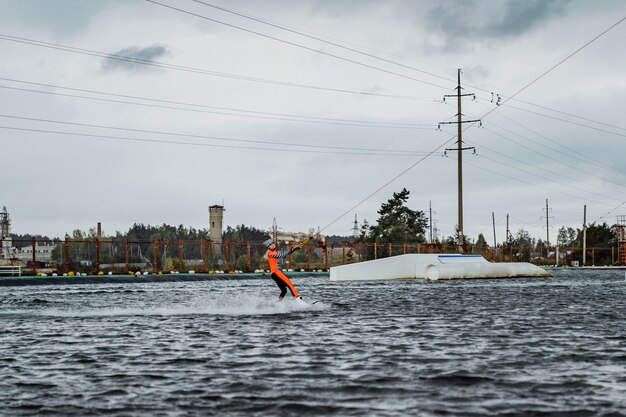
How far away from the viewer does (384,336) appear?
53.8ft

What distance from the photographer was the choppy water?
9.50m

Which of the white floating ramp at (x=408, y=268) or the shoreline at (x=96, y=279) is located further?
the white floating ramp at (x=408, y=268)

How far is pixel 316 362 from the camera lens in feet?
41.8

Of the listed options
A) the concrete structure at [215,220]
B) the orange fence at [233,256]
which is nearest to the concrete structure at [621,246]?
the orange fence at [233,256]

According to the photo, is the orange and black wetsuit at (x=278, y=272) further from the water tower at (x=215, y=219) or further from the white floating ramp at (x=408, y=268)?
the water tower at (x=215, y=219)

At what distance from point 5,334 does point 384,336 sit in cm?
813

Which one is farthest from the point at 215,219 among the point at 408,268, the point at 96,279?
the point at 408,268

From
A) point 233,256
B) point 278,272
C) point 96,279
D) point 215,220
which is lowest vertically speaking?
point 96,279

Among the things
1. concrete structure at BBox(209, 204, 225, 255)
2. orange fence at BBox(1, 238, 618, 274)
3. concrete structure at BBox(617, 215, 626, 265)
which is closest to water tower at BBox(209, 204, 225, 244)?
concrete structure at BBox(209, 204, 225, 255)

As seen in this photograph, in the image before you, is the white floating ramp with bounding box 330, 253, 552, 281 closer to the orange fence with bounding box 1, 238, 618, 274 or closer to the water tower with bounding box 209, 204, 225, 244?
the orange fence with bounding box 1, 238, 618, 274

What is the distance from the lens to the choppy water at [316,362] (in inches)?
374

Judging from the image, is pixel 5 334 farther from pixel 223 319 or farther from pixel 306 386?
pixel 306 386

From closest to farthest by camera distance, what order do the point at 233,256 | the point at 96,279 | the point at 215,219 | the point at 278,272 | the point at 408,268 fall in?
the point at 278,272 → the point at 96,279 → the point at 408,268 → the point at 233,256 → the point at 215,219

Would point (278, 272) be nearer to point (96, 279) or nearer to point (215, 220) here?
point (96, 279)
